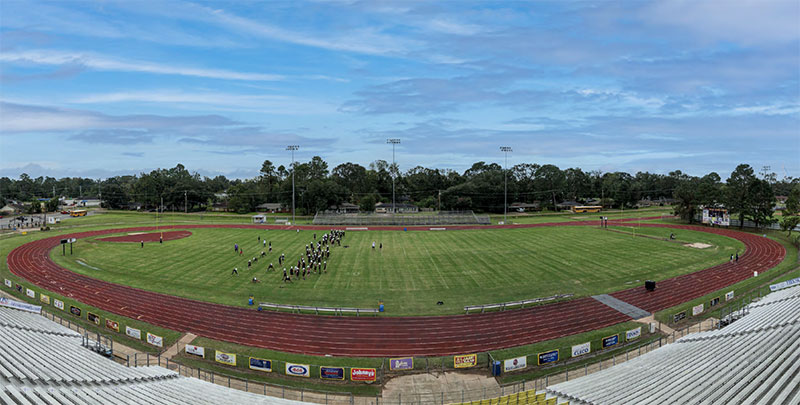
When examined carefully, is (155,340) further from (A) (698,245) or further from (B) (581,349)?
(A) (698,245)

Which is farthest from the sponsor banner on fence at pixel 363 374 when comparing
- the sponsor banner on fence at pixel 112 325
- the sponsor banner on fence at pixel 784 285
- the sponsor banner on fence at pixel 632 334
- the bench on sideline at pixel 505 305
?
the sponsor banner on fence at pixel 784 285

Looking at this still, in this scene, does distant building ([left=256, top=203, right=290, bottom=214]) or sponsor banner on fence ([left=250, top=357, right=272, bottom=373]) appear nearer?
sponsor banner on fence ([left=250, top=357, right=272, bottom=373])

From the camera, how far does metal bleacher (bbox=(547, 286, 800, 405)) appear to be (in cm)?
1126

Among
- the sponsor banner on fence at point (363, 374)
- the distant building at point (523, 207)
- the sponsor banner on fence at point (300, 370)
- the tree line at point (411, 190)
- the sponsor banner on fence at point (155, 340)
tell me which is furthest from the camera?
the distant building at point (523, 207)

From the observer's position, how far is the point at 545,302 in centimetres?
Result: 2550

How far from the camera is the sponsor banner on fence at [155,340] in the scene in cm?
1964

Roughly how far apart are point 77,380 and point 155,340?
7.19 meters

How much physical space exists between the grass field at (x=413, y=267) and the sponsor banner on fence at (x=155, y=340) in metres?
5.86

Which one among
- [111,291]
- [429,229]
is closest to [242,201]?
[429,229]

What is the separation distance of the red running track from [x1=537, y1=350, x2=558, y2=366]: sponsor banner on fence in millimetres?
2033

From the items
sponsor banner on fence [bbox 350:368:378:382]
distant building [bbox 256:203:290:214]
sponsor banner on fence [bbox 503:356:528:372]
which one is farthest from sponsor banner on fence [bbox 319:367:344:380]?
distant building [bbox 256:203:290:214]

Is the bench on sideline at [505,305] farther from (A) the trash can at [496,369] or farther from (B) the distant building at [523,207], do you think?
(B) the distant building at [523,207]

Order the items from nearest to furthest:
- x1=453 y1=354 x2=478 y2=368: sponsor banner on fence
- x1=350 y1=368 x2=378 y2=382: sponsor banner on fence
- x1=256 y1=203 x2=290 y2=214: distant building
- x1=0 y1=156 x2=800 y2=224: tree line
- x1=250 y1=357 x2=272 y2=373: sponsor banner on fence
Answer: x1=350 y1=368 x2=378 y2=382: sponsor banner on fence
x1=250 y1=357 x2=272 y2=373: sponsor banner on fence
x1=453 y1=354 x2=478 y2=368: sponsor banner on fence
x1=0 y1=156 x2=800 y2=224: tree line
x1=256 y1=203 x2=290 y2=214: distant building

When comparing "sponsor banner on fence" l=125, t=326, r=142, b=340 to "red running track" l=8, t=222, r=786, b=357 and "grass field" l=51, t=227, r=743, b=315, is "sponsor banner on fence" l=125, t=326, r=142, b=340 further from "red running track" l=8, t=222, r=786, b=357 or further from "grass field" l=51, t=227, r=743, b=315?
"grass field" l=51, t=227, r=743, b=315
